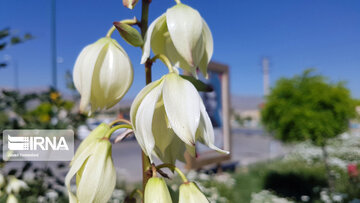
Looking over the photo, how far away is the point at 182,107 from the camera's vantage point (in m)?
0.28

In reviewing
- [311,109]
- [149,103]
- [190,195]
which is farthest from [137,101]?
[311,109]

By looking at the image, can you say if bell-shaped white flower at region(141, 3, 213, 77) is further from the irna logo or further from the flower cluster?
the irna logo

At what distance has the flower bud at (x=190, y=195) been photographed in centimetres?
30

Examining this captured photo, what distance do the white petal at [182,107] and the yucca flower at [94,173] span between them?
89 millimetres

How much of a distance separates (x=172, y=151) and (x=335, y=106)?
8.42ft

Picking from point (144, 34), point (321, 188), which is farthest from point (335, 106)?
point (144, 34)

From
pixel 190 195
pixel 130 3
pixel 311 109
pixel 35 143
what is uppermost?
pixel 130 3

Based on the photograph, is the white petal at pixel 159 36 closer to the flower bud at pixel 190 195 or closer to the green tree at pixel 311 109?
the flower bud at pixel 190 195

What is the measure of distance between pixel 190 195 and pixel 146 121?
98 mm

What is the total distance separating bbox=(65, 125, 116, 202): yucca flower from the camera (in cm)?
29

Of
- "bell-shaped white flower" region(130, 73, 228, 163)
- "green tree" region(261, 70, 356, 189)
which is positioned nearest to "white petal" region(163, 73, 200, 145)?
"bell-shaped white flower" region(130, 73, 228, 163)

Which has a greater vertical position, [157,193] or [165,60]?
[165,60]

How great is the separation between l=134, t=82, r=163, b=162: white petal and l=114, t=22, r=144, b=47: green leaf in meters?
0.08

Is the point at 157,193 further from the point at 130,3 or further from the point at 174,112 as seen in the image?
the point at 130,3
